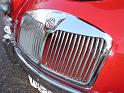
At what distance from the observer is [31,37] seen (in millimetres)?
2871

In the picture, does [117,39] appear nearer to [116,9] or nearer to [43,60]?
[116,9]

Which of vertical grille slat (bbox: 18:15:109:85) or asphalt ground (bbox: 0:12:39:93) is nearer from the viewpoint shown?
vertical grille slat (bbox: 18:15:109:85)

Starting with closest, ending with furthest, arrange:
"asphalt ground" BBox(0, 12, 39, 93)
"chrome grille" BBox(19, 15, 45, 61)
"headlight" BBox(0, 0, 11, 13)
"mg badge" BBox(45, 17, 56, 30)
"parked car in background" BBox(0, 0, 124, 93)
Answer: "parked car in background" BBox(0, 0, 124, 93), "mg badge" BBox(45, 17, 56, 30), "chrome grille" BBox(19, 15, 45, 61), "headlight" BBox(0, 0, 11, 13), "asphalt ground" BBox(0, 12, 39, 93)

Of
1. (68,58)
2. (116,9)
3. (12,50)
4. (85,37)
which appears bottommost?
(12,50)

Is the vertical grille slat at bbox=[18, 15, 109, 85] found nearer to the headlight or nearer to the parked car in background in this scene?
the parked car in background

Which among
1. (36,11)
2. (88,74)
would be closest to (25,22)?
(36,11)

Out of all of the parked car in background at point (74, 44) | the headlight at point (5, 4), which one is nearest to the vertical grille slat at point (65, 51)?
the parked car in background at point (74, 44)

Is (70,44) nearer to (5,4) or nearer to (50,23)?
(50,23)

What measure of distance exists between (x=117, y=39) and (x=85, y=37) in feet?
0.78

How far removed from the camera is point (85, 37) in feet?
7.86

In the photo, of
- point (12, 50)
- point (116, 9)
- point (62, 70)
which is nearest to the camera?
point (116, 9)

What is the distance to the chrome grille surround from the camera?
2.35 m

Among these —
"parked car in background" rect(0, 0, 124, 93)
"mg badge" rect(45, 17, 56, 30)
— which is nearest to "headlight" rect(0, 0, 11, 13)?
"parked car in background" rect(0, 0, 124, 93)

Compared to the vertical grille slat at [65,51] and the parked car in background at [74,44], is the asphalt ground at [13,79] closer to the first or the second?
the parked car in background at [74,44]
